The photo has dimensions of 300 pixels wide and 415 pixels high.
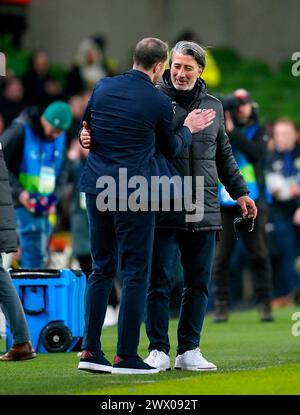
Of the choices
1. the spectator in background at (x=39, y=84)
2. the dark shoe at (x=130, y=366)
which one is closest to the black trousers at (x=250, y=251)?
the dark shoe at (x=130, y=366)

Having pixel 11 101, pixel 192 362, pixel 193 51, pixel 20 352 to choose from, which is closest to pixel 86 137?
pixel 193 51

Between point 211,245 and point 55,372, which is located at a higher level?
point 211,245

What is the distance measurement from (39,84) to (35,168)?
9677mm

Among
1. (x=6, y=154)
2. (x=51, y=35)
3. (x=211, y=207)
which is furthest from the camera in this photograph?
(x=51, y=35)

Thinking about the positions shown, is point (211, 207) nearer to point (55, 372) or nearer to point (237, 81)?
point (55, 372)

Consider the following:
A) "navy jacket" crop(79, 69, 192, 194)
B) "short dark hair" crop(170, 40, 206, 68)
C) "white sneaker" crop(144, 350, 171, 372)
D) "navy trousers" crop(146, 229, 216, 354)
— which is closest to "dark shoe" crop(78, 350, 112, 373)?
"white sneaker" crop(144, 350, 171, 372)

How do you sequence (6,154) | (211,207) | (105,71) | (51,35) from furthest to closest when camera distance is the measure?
(51,35) < (105,71) < (6,154) < (211,207)

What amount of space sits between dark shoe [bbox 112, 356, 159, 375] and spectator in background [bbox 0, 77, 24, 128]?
12.4m

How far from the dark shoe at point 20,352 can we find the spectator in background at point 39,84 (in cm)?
1255

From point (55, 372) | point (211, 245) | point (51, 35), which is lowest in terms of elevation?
point (55, 372)

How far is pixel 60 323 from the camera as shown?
1097 cm

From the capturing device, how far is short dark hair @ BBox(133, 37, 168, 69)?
8734 millimetres

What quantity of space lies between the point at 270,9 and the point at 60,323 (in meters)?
18.3

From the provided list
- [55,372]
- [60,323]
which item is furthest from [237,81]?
[55,372]
